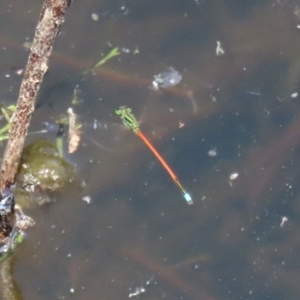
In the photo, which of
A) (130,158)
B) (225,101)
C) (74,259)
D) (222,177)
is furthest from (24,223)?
(225,101)

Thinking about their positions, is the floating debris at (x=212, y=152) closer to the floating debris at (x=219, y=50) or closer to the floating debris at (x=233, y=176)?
the floating debris at (x=233, y=176)

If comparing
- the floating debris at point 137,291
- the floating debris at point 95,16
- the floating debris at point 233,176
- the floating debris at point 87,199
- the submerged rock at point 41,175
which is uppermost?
the floating debris at point 95,16

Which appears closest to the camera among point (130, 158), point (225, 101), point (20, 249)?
point (20, 249)

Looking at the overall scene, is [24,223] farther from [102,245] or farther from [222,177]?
[222,177]

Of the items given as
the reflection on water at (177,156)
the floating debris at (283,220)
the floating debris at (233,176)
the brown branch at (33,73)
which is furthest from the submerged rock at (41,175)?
the floating debris at (283,220)

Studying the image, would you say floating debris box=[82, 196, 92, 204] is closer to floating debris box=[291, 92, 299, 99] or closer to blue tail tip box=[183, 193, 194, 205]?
blue tail tip box=[183, 193, 194, 205]
